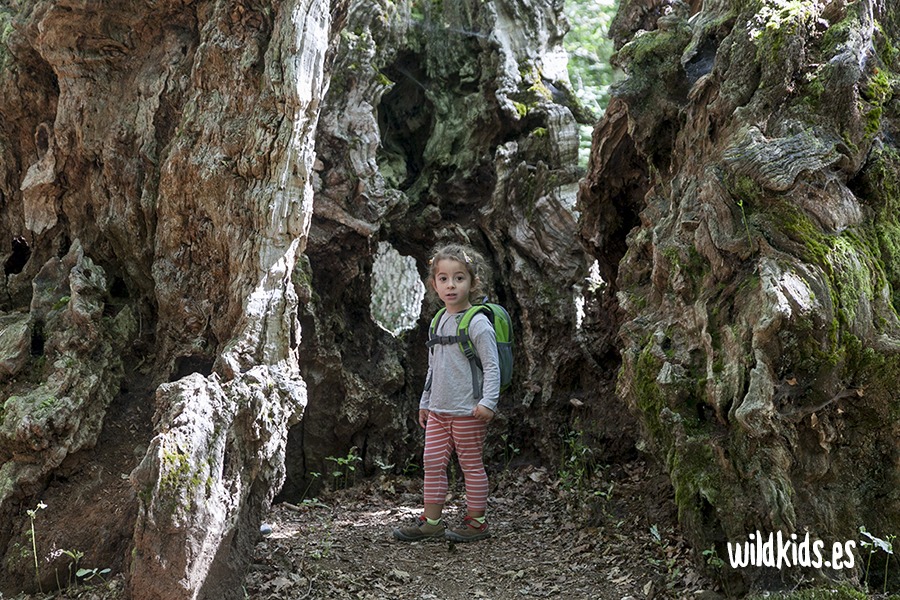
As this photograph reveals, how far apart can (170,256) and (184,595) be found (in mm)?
2436

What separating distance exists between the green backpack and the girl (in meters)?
0.04

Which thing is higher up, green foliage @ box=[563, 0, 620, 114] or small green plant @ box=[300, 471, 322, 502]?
green foliage @ box=[563, 0, 620, 114]

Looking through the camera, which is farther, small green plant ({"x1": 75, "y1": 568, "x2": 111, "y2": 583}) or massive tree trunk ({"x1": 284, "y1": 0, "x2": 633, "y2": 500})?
massive tree trunk ({"x1": 284, "y1": 0, "x2": 633, "y2": 500})

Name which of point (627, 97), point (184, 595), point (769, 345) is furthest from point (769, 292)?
point (184, 595)

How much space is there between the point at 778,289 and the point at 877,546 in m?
1.37

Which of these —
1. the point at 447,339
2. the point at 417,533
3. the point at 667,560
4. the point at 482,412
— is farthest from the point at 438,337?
the point at 667,560

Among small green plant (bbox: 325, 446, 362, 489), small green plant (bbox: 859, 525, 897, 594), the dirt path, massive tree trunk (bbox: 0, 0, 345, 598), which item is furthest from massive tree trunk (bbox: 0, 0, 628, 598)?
small green plant (bbox: 859, 525, 897, 594)

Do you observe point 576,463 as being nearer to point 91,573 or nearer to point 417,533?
point 417,533

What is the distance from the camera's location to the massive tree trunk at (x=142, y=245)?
14.6ft

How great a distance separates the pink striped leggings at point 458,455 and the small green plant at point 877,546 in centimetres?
248

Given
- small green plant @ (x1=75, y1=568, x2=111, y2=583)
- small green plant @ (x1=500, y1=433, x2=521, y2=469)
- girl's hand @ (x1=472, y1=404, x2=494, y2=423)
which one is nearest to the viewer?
small green plant @ (x1=75, y1=568, x2=111, y2=583)

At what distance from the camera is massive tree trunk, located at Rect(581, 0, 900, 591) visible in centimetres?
387

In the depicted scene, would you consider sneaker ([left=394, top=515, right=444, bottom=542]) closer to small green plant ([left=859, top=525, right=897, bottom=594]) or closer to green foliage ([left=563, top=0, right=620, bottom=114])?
small green plant ([left=859, top=525, right=897, bottom=594])

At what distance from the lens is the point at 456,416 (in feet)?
18.1
